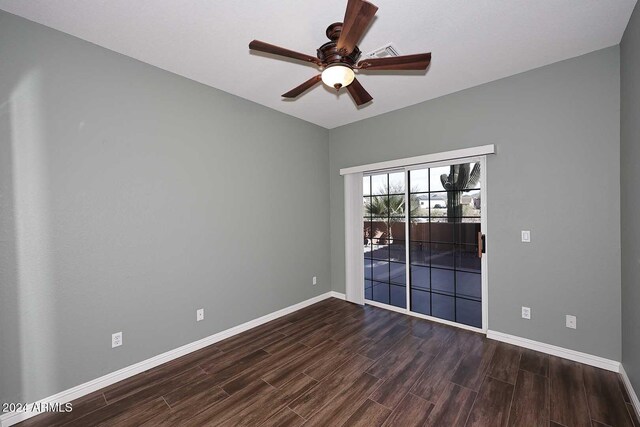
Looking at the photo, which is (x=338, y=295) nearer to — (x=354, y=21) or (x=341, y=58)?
(x=341, y=58)

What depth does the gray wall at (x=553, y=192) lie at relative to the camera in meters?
2.40

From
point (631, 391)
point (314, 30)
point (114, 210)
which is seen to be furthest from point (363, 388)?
point (314, 30)

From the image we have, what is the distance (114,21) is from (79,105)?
0.73m

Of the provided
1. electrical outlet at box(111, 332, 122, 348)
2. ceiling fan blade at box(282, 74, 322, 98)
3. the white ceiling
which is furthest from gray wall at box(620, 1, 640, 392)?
electrical outlet at box(111, 332, 122, 348)

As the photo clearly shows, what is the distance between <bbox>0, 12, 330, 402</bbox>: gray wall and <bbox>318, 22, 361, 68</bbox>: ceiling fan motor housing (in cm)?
181

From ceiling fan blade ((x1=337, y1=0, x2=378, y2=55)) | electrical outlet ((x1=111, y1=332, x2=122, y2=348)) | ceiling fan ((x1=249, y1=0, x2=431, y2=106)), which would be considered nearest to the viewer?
ceiling fan blade ((x1=337, y1=0, x2=378, y2=55))

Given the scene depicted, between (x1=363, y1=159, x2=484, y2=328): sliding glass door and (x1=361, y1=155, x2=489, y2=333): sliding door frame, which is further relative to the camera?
(x1=363, y1=159, x2=484, y2=328): sliding glass door

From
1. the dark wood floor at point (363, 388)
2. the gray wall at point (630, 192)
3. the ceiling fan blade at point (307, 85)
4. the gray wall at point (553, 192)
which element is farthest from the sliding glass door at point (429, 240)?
the ceiling fan blade at point (307, 85)

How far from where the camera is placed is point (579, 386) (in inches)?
86.0

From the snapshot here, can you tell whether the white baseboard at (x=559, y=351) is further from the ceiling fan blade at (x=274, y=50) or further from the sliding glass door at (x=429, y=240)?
the ceiling fan blade at (x=274, y=50)

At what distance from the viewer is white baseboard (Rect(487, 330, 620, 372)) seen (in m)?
2.39

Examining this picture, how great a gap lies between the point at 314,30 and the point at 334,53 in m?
0.60

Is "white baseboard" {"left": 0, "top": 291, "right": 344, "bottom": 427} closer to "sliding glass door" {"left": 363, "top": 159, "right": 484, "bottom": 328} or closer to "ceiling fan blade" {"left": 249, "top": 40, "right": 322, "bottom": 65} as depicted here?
"sliding glass door" {"left": 363, "top": 159, "right": 484, "bottom": 328}

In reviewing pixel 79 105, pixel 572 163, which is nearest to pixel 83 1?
pixel 79 105
